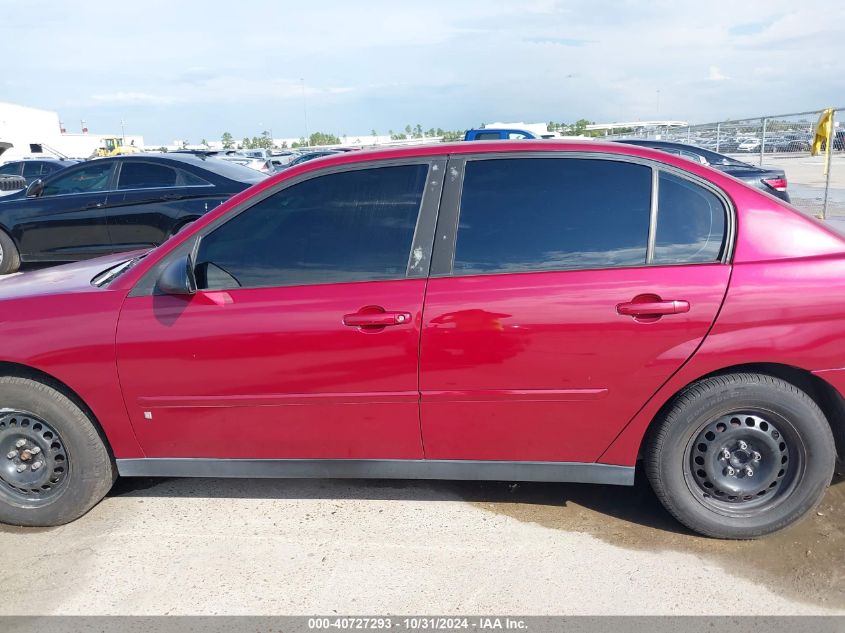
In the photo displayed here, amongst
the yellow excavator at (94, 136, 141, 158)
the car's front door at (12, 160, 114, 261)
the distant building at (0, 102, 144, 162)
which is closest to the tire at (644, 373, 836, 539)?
the car's front door at (12, 160, 114, 261)

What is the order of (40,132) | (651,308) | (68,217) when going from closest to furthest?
1. (651,308)
2. (68,217)
3. (40,132)

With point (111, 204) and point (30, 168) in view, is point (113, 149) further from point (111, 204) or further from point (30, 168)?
point (111, 204)

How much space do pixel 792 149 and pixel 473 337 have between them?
59.9 ft

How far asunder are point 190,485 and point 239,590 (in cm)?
106

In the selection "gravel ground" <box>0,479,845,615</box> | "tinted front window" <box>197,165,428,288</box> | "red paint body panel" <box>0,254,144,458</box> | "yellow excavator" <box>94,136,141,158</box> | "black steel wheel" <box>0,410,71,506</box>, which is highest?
"yellow excavator" <box>94,136,141,158</box>

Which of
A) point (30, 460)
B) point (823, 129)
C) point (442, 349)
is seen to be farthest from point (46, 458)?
point (823, 129)

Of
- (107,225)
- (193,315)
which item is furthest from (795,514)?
(107,225)

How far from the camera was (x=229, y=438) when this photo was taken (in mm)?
3123

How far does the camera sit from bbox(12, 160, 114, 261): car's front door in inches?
326

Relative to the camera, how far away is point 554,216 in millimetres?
2920

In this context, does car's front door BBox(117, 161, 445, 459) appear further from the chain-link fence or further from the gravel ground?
the chain-link fence

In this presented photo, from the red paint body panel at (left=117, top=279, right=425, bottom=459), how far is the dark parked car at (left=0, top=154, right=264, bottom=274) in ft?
17.0

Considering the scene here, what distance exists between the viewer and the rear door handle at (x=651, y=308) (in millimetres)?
2758

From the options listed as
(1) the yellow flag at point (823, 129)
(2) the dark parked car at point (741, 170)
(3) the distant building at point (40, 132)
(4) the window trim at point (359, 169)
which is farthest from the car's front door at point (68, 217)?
(3) the distant building at point (40, 132)
